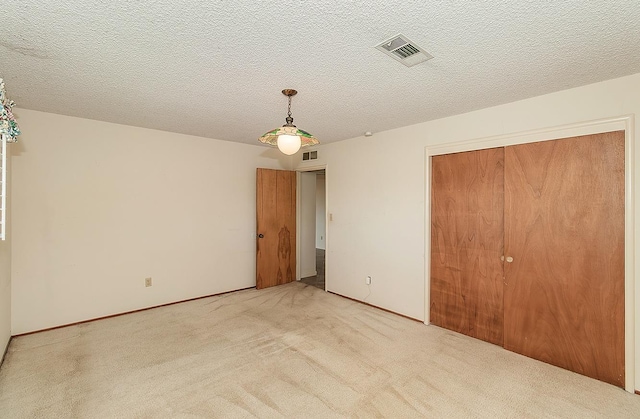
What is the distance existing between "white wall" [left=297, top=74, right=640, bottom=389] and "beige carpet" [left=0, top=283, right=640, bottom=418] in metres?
0.68

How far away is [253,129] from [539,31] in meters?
3.11

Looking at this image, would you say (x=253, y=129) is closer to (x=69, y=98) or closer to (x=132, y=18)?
(x=69, y=98)

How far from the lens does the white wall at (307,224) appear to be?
566cm

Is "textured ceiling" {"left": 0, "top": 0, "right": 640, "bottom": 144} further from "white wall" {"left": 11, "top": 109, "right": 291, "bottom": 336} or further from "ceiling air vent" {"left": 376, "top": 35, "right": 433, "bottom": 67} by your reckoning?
"white wall" {"left": 11, "top": 109, "right": 291, "bottom": 336}

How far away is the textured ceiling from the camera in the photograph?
1.53 metres

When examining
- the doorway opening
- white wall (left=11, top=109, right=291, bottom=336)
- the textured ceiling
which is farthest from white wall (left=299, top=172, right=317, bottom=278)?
the textured ceiling

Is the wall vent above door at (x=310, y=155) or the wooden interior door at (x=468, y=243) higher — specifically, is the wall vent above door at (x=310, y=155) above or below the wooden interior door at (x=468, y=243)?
above

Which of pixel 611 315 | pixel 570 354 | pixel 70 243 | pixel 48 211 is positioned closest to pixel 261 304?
pixel 70 243

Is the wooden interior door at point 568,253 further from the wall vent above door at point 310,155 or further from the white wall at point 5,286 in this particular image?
the white wall at point 5,286

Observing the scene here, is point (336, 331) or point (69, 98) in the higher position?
point (69, 98)

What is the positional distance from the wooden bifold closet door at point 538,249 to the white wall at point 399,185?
0.51 ft

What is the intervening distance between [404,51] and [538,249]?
2.19 m

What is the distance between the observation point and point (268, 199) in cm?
508

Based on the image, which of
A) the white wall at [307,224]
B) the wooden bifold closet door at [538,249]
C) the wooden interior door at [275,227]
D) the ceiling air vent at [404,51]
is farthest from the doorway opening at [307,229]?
the ceiling air vent at [404,51]
